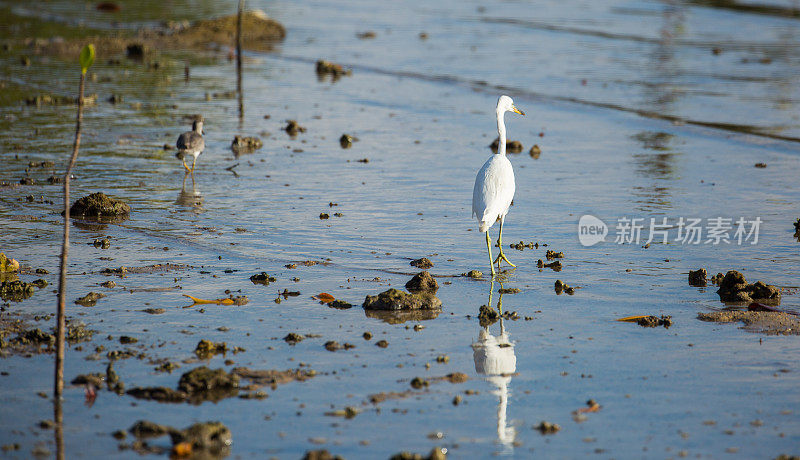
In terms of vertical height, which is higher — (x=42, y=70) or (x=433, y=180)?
(x=42, y=70)

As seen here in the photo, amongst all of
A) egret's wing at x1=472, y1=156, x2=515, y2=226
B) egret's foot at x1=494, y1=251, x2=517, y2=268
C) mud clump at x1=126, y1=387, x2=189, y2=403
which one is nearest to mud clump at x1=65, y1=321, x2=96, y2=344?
mud clump at x1=126, y1=387, x2=189, y2=403

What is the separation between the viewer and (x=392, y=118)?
17.4 m

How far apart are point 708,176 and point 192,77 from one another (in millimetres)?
12998

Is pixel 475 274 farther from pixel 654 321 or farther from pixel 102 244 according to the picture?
pixel 102 244

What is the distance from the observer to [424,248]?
9555 mm

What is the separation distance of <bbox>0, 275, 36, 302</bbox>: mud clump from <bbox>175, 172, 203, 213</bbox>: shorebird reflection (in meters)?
3.27

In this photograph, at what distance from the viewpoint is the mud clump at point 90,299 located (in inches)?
299

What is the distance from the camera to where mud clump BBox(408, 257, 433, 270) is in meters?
8.83

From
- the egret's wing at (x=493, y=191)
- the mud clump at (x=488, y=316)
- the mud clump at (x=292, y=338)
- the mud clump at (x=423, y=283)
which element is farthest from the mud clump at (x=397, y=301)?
the egret's wing at (x=493, y=191)

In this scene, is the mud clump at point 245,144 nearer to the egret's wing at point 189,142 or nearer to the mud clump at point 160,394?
the egret's wing at point 189,142

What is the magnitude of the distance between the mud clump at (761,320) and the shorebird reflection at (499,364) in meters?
1.90

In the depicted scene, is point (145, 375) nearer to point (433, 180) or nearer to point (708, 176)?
point (433, 180)

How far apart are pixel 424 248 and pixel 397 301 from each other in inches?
79.7

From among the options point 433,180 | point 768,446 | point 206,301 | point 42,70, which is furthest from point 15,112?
point 768,446
